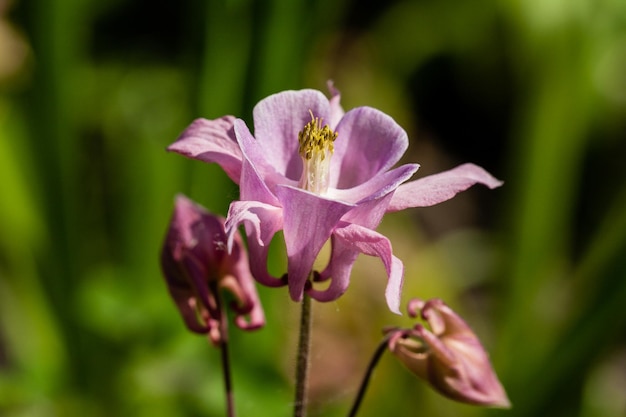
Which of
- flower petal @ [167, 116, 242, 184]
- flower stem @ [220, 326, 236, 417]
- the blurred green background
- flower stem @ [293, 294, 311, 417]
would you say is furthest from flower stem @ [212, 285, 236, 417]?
the blurred green background

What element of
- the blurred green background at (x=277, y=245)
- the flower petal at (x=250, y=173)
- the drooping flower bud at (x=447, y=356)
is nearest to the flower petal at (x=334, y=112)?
the flower petal at (x=250, y=173)

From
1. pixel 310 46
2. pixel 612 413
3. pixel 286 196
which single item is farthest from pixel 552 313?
pixel 286 196

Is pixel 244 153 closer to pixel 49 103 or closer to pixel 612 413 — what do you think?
pixel 49 103

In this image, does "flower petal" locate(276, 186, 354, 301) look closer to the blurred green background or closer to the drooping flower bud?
the drooping flower bud

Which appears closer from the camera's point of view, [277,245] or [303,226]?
[303,226]

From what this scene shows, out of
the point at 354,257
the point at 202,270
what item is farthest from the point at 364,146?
the point at 202,270

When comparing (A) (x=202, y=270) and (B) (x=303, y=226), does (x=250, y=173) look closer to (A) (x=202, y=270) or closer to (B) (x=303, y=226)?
(B) (x=303, y=226)
